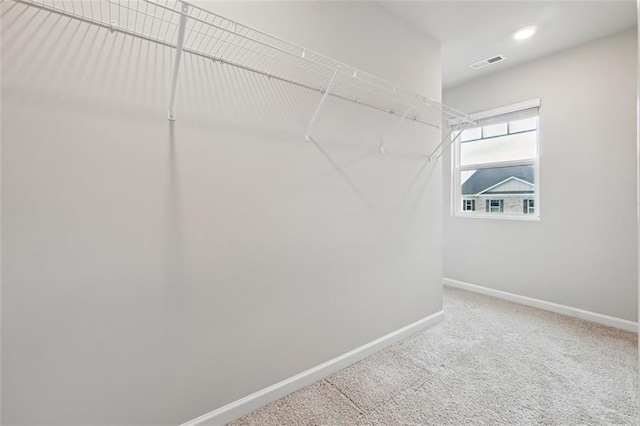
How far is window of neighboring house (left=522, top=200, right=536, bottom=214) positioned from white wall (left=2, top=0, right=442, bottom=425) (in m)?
2.08

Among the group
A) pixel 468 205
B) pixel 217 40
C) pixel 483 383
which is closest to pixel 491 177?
pixel 468 205

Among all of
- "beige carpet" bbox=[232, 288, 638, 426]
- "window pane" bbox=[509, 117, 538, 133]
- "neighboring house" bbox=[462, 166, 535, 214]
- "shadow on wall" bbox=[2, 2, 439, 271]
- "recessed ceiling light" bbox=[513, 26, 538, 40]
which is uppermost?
"recessed ceiling light" bbox=[513, 26, 538, 40]

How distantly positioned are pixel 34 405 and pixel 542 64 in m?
4.32

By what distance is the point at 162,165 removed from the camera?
122 centimetres

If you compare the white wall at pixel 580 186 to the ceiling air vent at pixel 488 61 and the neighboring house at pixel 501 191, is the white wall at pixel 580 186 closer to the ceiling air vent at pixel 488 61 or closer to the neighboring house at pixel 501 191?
the neighboring house at pixel 501 191

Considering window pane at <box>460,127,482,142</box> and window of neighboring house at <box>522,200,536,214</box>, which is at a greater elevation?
window pane at <box>460,127,482,142</box>

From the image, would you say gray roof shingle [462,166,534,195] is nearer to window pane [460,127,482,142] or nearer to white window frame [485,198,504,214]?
white window frame [485,198,504,214]

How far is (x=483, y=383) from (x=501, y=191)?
225cm

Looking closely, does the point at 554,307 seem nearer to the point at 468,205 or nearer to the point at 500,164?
the point at 468,205

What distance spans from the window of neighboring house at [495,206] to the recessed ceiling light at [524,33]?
1.62m

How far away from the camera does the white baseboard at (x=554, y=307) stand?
8.05 feet

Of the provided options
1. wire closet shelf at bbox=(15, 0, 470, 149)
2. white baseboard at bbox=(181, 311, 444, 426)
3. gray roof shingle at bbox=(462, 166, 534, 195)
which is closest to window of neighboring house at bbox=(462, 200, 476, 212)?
gray roof shingle at bbox=(462, 166, 534, 195)

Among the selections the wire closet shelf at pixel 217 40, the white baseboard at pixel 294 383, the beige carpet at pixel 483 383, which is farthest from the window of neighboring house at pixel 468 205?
the wire closet shelf at pixel 217 40

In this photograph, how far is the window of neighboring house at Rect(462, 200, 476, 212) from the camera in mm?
3475
